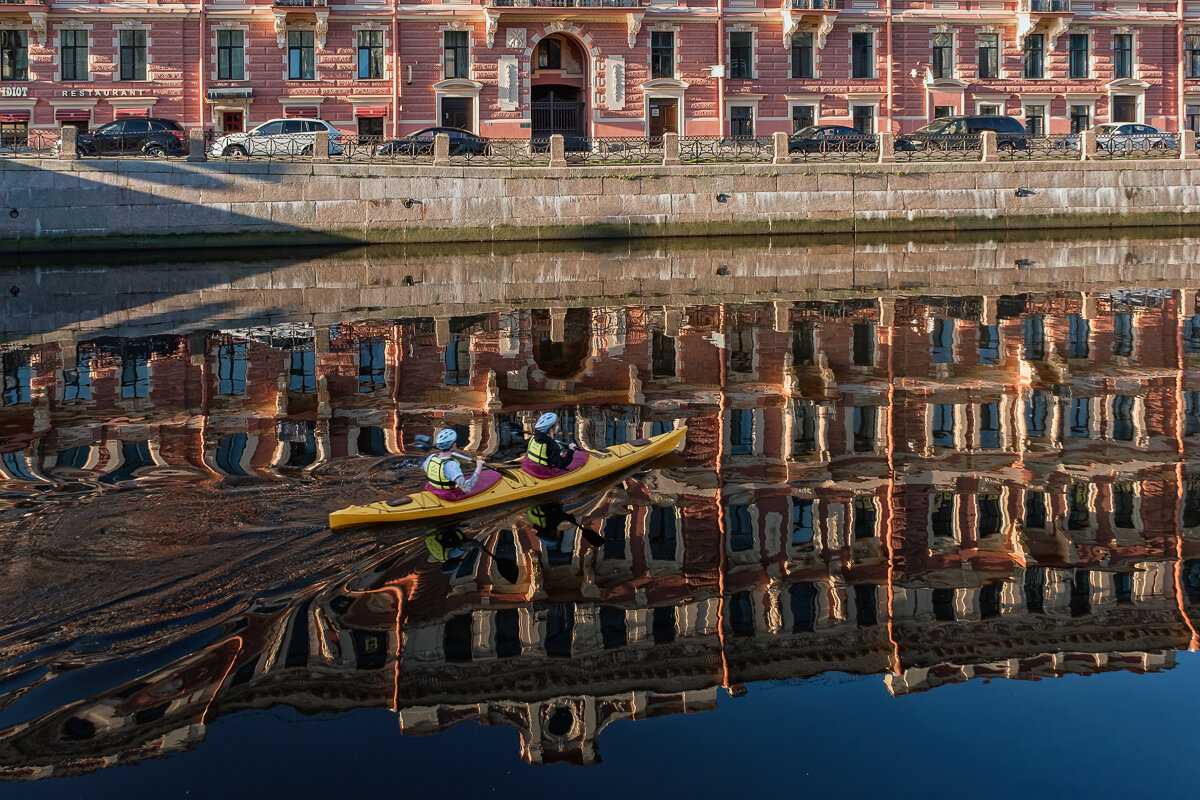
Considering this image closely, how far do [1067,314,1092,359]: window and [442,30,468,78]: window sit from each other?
87.4ft

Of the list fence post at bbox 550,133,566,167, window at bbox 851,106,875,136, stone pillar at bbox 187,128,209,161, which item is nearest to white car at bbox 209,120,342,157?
stone pillar at bbox 187,128,209,161

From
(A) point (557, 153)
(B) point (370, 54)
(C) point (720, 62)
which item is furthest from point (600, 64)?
(A) point (557, 153)

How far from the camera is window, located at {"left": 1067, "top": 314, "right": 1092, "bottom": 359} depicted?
16.8 m

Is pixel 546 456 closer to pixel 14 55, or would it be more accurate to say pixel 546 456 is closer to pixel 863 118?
pixel 14 55

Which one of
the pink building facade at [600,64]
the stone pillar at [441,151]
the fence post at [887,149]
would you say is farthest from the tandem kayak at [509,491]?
the pink building facade at [600,64]

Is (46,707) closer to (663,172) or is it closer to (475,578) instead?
(475,578)

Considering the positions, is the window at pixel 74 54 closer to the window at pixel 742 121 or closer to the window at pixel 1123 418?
the window at pixel 742 121

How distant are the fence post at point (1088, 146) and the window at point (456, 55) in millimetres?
19274

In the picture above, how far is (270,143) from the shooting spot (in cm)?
3406

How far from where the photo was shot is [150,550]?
891 centimetres

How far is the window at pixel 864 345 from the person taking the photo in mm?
16459

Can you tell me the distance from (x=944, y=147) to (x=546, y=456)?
93.6 ft

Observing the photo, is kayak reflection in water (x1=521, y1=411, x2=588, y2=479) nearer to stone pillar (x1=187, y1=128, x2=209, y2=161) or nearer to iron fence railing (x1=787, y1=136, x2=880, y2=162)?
stone pillar (x1=187, y1=128, x2=209, y2=161)

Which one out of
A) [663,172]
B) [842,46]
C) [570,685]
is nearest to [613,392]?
[570,685]
